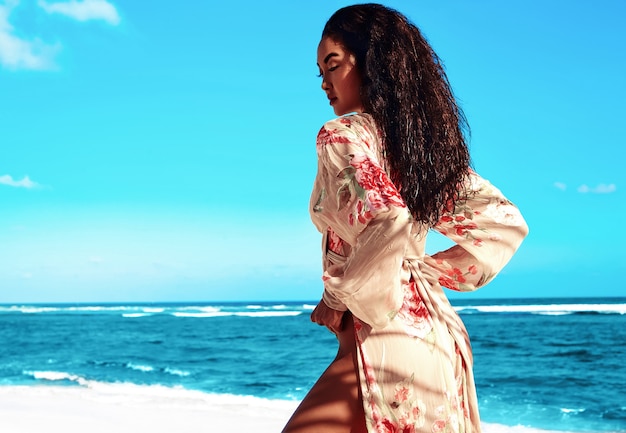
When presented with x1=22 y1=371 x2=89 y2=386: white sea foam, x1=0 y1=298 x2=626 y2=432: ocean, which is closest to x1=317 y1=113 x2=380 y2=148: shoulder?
x1=0 y1=298 x2=626 y2=432: ocean

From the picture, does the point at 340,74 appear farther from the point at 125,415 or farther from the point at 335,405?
the point at 125,415

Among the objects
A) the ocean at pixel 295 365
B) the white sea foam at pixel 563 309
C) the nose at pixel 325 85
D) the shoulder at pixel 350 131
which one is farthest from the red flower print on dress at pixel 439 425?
the white sea foam at pixel 563 309

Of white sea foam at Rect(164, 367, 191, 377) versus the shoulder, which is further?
white sea foam at Rect(164, 367, 191, 377)

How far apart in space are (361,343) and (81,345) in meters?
19.6

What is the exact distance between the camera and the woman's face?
1466 mm

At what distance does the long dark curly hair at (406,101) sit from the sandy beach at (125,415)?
17.1ft

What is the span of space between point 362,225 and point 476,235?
0.46 m

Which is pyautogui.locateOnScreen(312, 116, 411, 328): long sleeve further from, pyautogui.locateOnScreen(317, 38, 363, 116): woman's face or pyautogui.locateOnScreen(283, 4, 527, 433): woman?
pyautogui.locateOnScreen(317, 38, 363, 116): woman's face

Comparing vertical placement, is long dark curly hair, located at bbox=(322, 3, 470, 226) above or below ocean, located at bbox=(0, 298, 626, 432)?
above

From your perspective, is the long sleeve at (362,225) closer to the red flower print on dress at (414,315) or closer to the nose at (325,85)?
the red flower print on dress at (414,315)

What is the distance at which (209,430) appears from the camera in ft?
20.9

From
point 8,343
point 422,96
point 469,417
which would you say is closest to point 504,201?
point 422,96

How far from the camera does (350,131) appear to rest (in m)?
1.36

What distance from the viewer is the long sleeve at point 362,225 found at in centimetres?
126
